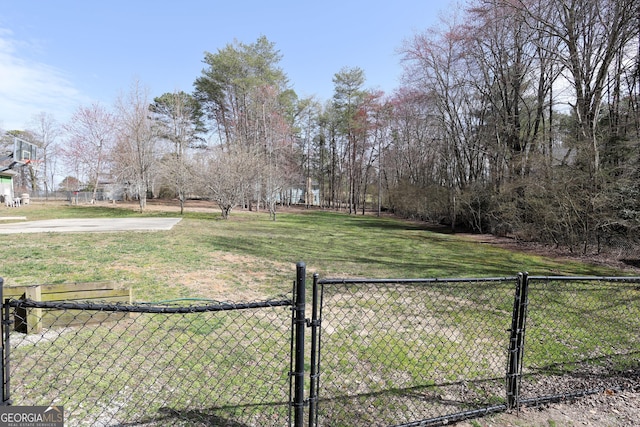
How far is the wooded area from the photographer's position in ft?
34.1

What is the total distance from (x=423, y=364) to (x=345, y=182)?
128 feet

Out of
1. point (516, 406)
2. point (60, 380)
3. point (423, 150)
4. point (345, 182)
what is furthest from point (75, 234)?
point (345, 182)

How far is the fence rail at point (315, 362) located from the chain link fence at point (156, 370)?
0.01 meters

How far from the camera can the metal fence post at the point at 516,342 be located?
2.27m

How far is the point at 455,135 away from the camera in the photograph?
61.5 ft

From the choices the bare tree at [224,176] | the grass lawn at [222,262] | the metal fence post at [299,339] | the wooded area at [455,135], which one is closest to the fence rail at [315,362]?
the metal fence post at [299,339]

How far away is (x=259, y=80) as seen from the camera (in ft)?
88.5

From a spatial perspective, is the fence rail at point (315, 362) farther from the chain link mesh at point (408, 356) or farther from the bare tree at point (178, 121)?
the bare tree at point (178, 121)

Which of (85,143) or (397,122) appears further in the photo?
(397,122)

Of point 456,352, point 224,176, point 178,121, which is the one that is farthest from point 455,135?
point 178,121

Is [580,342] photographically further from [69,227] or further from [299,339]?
[69,227]

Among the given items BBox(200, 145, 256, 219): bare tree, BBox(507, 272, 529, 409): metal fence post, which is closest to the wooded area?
BBox(200, 145, 256, 219): bare tree

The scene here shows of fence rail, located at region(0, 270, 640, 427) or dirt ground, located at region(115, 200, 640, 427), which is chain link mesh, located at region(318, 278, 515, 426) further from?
dirt ground, located at region(115, 200, 640, 427)

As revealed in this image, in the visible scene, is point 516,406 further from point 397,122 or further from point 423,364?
point 397,122
